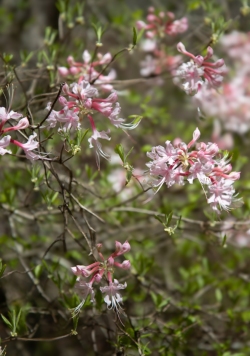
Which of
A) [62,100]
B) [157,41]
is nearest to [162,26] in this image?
[157,41]

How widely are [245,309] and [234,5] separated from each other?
1.85 metres

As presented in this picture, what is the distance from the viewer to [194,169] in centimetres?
120

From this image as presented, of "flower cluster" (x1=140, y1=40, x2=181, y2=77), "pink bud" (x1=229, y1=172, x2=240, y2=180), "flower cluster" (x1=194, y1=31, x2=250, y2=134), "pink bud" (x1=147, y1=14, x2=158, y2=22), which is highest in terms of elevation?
"pink bud" (x1=147, y1=14, x2=158, y2=22)

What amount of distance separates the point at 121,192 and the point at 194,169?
0.89m

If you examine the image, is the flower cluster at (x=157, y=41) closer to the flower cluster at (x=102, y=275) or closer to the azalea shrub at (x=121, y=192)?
the azalea shrub at (x=121, y=192)

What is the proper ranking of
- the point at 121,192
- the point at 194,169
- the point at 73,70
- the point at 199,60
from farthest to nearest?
the point at 121,192 < the point at 73,70 < the point at 199,60 < the point at 194,169

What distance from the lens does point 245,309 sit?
2.00m

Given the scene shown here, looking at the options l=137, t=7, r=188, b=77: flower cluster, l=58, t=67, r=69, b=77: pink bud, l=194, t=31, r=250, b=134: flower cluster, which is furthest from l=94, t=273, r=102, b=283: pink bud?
l=194, t=31, r=250, b=134: flower cluster

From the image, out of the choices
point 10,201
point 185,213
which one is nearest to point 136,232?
point 185,213

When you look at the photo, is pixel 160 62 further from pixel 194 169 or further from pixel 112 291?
pixel 112 291

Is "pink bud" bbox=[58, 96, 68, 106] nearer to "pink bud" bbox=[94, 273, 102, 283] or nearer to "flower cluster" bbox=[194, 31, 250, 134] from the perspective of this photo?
"pink bud" bbox=[94, 273, 102, 283]

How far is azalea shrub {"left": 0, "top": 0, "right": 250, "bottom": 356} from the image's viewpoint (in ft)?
4.17

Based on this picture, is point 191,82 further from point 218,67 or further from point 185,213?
point 185,213

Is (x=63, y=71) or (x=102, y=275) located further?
(x=63, y=71)
